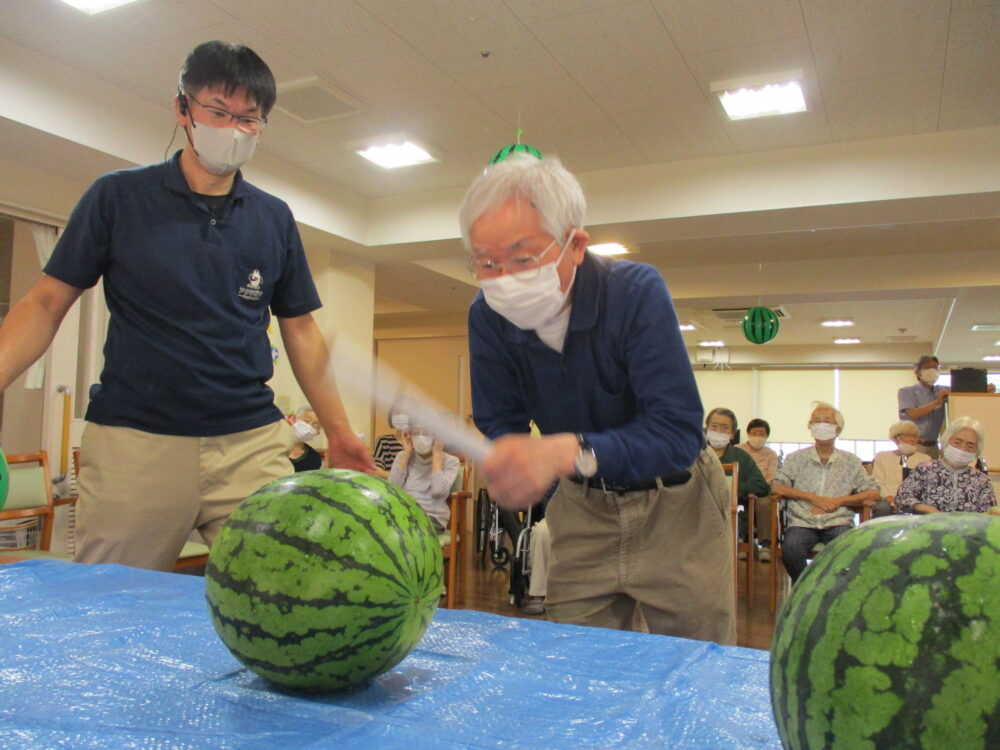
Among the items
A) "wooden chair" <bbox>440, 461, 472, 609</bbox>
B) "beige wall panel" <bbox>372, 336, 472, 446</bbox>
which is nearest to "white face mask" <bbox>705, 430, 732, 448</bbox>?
"wooden chair" <bbox>440, 461, 472, 609</bbox>

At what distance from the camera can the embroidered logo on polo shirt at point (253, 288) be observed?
1665mm

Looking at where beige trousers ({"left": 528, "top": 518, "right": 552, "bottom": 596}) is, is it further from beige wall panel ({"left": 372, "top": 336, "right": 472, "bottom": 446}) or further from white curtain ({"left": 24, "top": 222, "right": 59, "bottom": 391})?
beige wall panel ({"left": 372, "top": 336, "right": 472, "bottom": 446})

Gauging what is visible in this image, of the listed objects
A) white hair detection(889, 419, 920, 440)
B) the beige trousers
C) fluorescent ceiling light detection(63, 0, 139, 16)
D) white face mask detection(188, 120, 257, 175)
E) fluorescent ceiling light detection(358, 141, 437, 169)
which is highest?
fluorescent ceiling light detection(63, 0, 139, 16)

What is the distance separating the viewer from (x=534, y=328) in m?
1.37

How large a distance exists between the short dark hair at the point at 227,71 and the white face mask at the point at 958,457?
Result: 15.5 ft

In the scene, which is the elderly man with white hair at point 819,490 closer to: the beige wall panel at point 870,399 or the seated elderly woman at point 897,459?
the seated elderly woman at point 897,459

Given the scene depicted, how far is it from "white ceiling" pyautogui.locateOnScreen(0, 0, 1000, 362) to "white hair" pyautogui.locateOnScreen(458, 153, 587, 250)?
8.94 ft

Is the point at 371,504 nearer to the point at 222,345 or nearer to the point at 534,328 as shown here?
the point at 534,328

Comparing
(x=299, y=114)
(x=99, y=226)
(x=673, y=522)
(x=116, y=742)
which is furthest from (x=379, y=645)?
(x=299, y=114)

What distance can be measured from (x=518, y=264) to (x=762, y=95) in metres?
3.89

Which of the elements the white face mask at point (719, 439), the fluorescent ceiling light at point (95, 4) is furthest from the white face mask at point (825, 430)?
the fluorescent ceiling light at point (95, 4)

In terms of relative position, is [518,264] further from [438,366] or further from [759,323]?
[438,366]

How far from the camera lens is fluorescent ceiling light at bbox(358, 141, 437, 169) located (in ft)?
17.8

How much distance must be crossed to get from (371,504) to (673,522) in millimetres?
778
